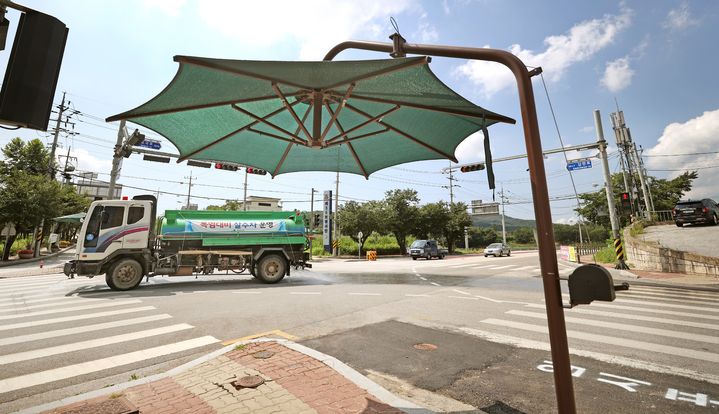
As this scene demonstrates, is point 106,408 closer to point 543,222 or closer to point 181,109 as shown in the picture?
point 181,109

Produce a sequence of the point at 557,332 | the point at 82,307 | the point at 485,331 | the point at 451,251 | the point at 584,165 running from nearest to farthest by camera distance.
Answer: the point at 557,332
the point at 485,331
the point at 82,307
the point at 584,165
the point at 451,251

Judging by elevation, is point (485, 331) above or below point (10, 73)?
below

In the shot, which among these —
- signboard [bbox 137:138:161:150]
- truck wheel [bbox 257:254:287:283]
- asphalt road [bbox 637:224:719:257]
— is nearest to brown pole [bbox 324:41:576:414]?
truck wheel [bbox 257:254:287:283]

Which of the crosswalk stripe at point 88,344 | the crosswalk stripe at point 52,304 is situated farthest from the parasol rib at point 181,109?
the crosswalk stripe at point 52,304

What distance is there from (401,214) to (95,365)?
39.3 m

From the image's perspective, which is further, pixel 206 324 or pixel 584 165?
pixel 584 165

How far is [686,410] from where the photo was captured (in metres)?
3.24

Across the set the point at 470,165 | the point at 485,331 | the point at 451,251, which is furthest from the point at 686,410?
the point at 451,251

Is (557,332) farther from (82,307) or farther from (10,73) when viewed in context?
(82,307)

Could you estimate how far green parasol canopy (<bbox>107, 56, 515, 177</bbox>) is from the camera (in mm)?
2971

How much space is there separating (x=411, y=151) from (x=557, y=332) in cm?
371

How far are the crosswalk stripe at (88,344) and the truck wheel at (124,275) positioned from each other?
5.74 m

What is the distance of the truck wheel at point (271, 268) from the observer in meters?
12.4

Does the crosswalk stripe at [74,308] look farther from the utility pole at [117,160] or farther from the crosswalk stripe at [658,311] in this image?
the utility pole at [117,160]
